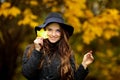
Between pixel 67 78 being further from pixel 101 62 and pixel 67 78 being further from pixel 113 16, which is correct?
pixel 101 62

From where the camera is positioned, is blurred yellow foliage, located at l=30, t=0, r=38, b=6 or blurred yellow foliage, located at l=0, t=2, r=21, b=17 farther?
blurred yellow foliage, located at l=30, t=0, r=38, b=6

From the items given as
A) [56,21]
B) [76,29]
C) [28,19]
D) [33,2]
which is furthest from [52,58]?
[33,2]

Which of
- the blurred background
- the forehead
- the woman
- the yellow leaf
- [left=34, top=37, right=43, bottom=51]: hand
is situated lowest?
the blurred background

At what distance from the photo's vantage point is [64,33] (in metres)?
5.07

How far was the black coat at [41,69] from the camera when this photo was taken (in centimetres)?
468

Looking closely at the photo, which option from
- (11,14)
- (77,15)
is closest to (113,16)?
(77,15)

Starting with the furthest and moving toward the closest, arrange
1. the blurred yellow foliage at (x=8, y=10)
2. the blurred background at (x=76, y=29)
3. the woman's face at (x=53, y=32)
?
the blurred background at (x=76, y=29) → the blurred yellow foliage at (x=8, y=10) → the woman's face at (x=53, y=32)

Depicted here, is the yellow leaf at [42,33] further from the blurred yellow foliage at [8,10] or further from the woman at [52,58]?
the blurred yellow foliage at [8,10]

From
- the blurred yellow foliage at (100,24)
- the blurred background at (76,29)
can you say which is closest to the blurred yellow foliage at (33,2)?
the blurred background at (76,29)

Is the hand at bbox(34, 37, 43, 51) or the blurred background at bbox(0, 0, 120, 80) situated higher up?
the hand at bbox(34, 37, 43, 51)

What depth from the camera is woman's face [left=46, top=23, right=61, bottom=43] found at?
4949 mm

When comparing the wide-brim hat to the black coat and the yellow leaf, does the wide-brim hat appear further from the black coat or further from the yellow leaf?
the black coat

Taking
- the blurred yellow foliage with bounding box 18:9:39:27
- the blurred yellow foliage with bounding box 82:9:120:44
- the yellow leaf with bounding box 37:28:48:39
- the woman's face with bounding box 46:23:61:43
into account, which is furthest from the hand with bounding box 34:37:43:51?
the blurred yellow foliage with bounding box 82:9:120:44

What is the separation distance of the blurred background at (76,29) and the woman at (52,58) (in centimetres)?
314
